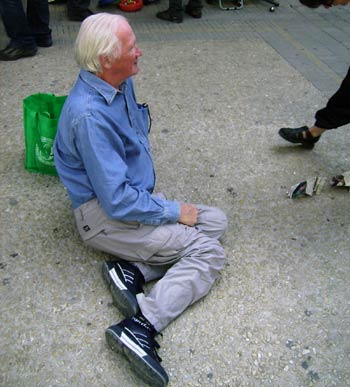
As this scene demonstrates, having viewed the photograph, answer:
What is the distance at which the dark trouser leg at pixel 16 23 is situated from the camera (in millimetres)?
4062

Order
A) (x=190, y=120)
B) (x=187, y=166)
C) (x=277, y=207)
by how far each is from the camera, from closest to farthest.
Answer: (x=277, y=207), (x=187, y=166), (x=190, y=120)

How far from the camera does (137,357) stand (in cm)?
172

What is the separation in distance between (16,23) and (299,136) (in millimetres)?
2935

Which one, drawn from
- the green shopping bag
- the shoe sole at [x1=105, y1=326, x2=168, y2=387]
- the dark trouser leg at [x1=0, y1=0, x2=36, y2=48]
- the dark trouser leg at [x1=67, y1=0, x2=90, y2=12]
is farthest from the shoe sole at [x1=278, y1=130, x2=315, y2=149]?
the dark trouser leg at [x1=67, y1=0, x2=90, y2=12]

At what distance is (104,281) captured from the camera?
2.17 meters

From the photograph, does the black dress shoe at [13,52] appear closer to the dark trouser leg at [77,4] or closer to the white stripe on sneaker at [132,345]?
the dark trouser leg at [77,4]

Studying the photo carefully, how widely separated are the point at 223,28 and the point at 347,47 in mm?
1539

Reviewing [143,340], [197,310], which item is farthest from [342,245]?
[143,340]

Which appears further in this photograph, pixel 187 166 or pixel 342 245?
pixel 187 166

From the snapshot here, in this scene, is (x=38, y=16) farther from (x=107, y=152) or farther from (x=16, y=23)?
(x=107, y=152)

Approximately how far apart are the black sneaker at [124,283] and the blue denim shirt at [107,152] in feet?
0.85

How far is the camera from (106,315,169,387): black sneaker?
5.58ft

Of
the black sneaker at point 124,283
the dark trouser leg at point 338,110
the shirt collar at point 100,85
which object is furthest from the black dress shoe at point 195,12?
the black sneaker at point 124,283

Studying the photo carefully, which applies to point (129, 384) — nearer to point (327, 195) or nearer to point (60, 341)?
point (60, 341)
